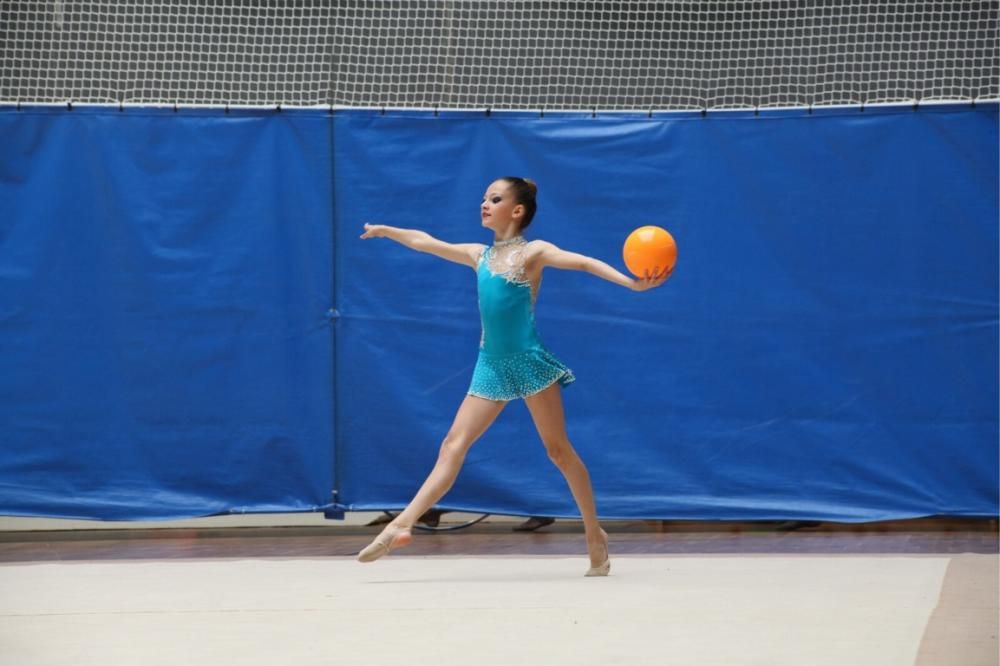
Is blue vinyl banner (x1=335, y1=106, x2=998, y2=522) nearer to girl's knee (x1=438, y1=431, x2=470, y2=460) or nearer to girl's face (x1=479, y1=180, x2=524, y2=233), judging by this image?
girl's face (x1=479, y1=180, x2=524, y2=233)

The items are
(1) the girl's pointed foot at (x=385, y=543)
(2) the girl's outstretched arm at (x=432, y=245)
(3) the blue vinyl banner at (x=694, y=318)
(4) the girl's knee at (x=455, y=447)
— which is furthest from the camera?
(3) the blue vinyl banner at (x=694, y=318)

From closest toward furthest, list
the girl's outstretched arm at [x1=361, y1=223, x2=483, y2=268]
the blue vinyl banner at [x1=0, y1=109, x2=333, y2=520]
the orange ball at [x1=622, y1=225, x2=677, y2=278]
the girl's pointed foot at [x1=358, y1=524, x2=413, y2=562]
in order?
the orange ball at [x1=622, y1=225, x2=677, y2=278] → the girl's pointed foot at [x1=358, y1=524, x2=413, y2=562] → the girl's outstretched arm at [x1=361, y1=223, x2=483, y2=268] → the blue vinyl banner at [x1=0, y1=109, x2=333, y2=520]

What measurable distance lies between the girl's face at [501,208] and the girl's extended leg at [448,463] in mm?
824

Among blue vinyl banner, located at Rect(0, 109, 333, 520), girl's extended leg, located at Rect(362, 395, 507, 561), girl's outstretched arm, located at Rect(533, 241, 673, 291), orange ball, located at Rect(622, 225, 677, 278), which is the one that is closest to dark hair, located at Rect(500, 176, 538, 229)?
girl's outstretched arm, located at Rect(533, 241, 673, 291)

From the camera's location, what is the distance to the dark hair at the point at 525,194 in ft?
22.1

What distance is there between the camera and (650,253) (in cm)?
609

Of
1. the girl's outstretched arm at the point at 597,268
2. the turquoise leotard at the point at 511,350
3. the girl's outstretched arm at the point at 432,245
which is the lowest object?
the turquoise leotard at the point at 511,350

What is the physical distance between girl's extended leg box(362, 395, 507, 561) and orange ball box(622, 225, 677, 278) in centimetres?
97

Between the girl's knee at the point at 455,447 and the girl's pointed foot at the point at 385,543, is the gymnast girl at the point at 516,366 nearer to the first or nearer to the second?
the girl's knee at the point at 455,447

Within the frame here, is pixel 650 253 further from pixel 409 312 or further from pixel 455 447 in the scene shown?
pixel 409 312

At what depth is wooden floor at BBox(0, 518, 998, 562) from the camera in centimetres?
766

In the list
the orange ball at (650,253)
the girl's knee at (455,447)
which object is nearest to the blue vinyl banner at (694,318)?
the girl's knee at (455,447)

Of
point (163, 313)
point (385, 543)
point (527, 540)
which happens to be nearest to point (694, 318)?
point (527, 540)

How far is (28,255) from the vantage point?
26.9 ft
